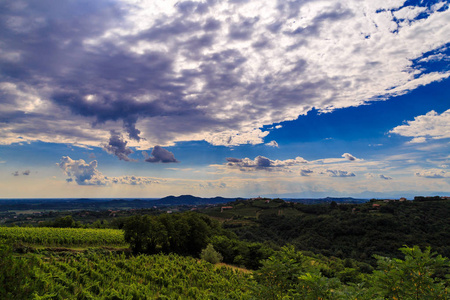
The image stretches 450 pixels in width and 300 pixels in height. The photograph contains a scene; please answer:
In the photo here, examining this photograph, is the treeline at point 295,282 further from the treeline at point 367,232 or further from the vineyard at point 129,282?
the treeline at point 367,232

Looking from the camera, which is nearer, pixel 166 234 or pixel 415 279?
pixel 415 279

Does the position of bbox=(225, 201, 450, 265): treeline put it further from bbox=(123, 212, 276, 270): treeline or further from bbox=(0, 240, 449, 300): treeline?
bbox=(0, 240, 449, 300): treeline

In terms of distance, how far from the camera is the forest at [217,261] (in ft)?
20.6

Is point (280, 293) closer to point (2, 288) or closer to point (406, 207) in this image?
point (2, 288)

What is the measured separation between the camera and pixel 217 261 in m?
27.3

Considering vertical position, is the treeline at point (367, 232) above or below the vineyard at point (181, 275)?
below

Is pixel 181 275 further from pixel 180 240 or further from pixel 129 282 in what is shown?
pixel 180 240

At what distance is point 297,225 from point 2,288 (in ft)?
303

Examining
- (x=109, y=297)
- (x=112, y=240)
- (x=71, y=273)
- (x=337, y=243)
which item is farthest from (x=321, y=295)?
(x=337, y=243)

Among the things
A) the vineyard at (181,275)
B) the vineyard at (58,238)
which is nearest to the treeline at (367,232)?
the vineyard at (181,275)

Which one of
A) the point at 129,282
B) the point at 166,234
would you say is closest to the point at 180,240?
the point at 166,234

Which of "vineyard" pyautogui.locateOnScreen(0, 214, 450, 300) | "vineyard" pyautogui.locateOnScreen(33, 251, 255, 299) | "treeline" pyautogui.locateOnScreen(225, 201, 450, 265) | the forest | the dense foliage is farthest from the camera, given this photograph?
"treeline" pyautogui.locateOnScreen(225, 201, 450, 265)

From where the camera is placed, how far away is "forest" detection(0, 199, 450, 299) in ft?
20.6

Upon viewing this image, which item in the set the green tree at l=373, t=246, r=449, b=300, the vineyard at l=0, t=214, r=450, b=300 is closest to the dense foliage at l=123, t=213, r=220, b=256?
the vineyard at l=0, t=214, r=450, b=300
